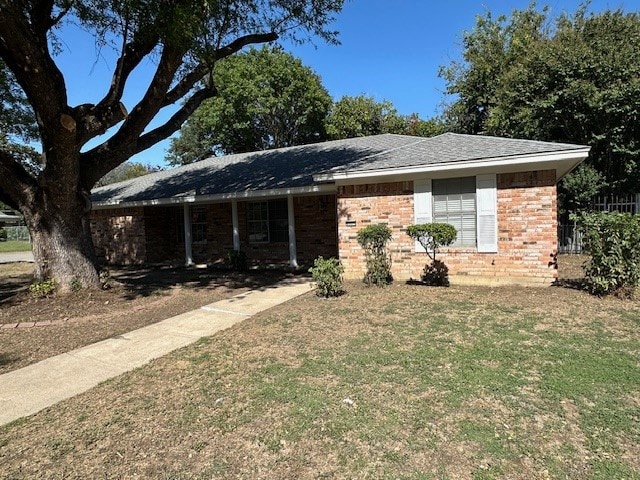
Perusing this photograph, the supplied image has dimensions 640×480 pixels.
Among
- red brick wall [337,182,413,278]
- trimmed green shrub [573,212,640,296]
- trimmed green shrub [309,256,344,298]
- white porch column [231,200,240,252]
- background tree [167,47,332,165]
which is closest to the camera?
trimmed green shrub [573,212,640,296]

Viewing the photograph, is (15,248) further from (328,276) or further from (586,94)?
(586,94)

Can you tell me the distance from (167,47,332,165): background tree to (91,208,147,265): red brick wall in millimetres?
13773

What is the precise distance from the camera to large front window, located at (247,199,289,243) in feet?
43.6

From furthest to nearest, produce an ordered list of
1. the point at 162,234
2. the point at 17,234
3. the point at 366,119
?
1. the point at 17,234
2. the point at 366,119
3. the point at 162,234

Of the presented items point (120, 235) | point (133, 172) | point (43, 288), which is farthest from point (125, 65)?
point (133, 172)

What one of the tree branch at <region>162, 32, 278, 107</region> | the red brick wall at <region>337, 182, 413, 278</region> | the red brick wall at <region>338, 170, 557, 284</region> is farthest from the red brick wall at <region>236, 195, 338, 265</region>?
the tree branch at <region>162, 32, 278, 107</region>

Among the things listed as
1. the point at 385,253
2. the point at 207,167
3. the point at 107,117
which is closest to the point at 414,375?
the point at 385,253

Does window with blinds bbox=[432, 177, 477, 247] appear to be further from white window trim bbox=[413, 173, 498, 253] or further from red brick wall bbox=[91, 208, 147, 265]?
red brick wall bbox=[91, 208, 147, 265]

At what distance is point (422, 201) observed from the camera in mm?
8820

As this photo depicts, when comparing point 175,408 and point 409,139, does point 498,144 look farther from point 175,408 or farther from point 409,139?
point 175,408

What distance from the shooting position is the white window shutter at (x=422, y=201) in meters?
8.77

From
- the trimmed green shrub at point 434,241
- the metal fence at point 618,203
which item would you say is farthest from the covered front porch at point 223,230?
the metal fence at point 618,203

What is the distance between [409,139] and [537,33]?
1171 centimetres

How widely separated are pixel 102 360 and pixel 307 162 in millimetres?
10176
